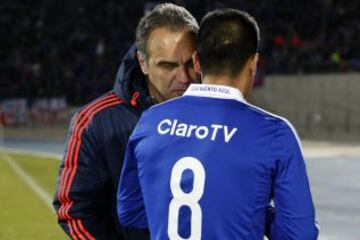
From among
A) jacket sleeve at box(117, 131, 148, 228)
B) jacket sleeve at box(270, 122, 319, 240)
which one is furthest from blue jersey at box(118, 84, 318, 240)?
jacket sleeve at box(117, 131, 148, 228)

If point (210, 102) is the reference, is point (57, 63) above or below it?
below

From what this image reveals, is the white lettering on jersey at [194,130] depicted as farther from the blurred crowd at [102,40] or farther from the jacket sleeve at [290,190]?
the blurred crowd at [102,40]

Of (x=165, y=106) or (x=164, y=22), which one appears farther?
(x=164, y=22)

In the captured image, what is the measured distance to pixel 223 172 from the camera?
2.35m

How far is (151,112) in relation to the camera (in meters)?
2.56

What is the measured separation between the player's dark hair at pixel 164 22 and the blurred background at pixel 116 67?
1412cm

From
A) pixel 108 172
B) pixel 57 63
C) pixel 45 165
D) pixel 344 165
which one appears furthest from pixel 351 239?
pixel 57 63

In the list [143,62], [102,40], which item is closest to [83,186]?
[143,62]

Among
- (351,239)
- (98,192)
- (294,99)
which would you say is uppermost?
(98,192)

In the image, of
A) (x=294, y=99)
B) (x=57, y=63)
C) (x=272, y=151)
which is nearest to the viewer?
(x=272, y=151)

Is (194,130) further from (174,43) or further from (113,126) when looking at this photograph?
(113,126)

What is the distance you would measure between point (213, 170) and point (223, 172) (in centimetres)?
3

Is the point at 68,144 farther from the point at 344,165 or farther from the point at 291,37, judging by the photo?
the point at 291,37

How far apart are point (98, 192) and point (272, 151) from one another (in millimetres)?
875
